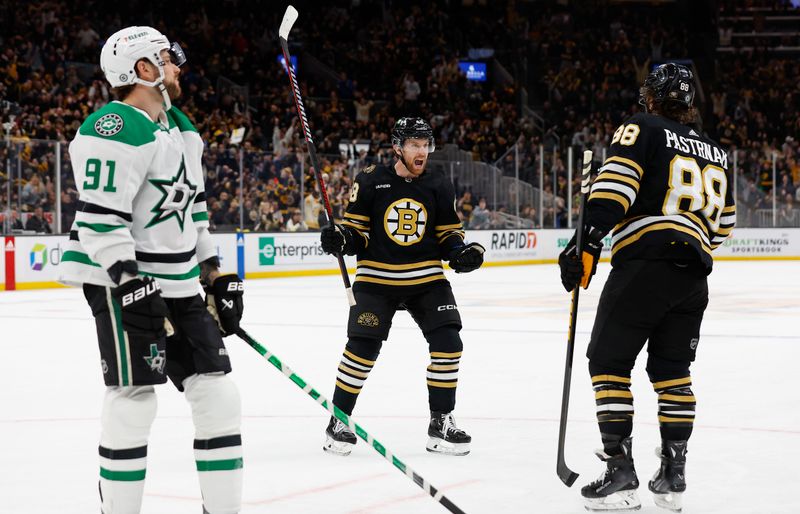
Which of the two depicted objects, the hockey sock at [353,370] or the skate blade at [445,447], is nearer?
the skate blade at [445,447]

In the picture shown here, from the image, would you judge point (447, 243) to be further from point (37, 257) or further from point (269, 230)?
point (269, 230)

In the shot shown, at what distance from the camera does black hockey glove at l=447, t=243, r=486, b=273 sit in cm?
461

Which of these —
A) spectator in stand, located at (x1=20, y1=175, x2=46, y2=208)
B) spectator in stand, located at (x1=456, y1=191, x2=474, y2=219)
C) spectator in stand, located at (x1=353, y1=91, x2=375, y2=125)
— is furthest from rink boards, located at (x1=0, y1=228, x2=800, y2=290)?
spectator in stand, located at (x1=353, y1=91, x2=375, y2=125)

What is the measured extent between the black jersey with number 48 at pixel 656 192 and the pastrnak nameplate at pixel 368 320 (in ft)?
4.21

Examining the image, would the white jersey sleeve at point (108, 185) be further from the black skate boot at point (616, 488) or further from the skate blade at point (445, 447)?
the skate blade at point (445, 447)

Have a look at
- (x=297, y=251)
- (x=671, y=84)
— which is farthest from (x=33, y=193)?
(x=671, y=84)

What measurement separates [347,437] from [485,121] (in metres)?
20.2

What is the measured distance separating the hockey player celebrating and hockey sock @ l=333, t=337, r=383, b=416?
1578 mm

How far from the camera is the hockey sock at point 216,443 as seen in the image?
2.94 m

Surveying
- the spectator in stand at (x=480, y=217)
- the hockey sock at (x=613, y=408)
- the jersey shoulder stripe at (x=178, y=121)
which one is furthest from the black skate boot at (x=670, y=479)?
the spectator in stand at (x=480, y=217)

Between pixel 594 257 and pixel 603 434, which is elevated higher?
pixel 594 257

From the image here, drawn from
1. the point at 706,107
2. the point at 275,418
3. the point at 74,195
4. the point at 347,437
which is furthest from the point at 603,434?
the point at 706,107

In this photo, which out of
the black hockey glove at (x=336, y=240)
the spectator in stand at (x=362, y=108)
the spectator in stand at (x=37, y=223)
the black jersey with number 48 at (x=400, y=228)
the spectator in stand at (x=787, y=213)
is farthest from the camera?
the spectator in stand at (x=362, y=108)

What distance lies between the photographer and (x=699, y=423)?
4.95 meters
